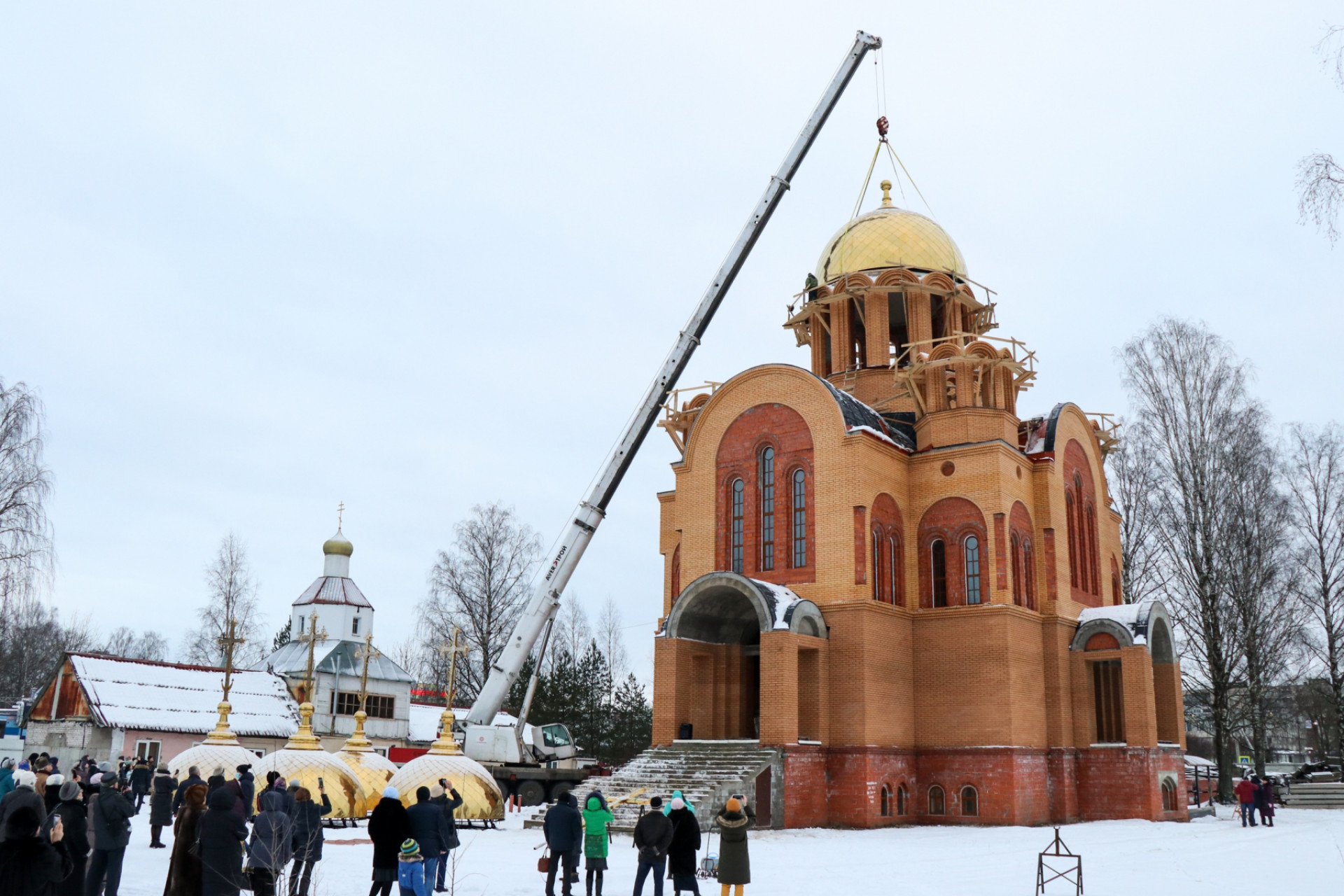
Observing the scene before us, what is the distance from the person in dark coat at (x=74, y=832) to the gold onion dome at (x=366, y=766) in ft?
35.9

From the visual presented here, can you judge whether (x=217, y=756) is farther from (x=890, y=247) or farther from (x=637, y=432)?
(x=890, y=247)

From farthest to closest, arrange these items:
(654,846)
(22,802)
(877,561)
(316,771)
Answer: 1. (877,561)
2. (316,771)
3. (654,846)
4. (22,802)

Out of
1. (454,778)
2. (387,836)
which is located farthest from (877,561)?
(387,836)

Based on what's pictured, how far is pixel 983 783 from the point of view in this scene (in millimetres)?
22828

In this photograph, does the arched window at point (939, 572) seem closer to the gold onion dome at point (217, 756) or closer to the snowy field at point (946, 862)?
the snowy field at point (946, 862)

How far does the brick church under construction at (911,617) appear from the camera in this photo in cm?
2262

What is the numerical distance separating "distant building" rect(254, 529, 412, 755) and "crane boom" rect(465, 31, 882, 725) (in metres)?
14.4

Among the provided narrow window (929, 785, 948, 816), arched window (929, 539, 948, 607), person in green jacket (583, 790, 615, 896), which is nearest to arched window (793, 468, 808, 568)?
arched window (929, 539, 948, 607)

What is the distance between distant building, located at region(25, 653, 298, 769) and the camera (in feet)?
107

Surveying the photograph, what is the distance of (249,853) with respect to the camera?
426 inches

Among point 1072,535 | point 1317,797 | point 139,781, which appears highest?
point 1072,535

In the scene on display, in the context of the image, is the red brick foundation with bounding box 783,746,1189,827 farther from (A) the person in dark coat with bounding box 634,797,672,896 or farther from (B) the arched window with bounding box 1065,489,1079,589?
(A) the person in dark coat with bounding box 634,797,672,896

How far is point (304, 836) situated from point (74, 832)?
308 cm

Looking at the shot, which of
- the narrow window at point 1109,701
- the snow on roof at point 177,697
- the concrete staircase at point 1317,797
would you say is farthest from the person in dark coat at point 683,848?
the snow on roof at point 177,697
